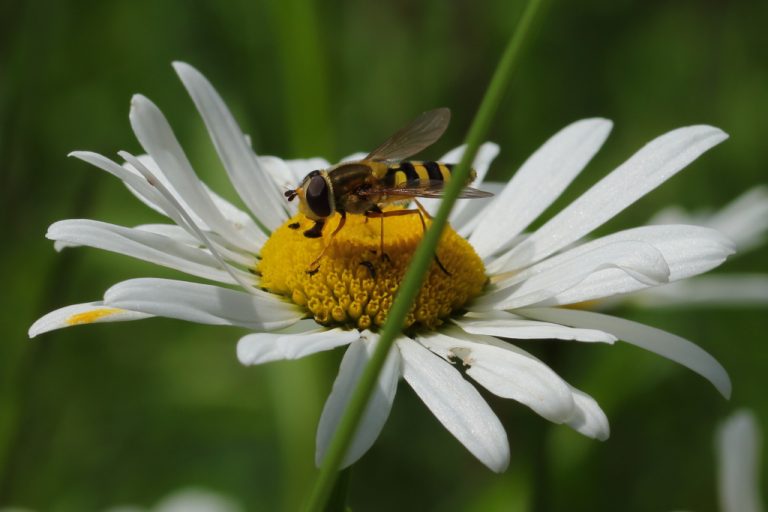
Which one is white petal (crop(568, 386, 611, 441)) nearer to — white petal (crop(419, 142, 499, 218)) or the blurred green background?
white petal (crop(419, 142, 499, 218))

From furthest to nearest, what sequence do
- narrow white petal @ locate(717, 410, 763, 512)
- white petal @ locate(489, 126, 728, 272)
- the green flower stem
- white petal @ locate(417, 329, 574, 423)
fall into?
1. white petal @ locate(489, 126, 728, 272)
2. narrow white petal @ locate(717, 410, 763, 512)
3. white petal @ locate(417, 329, 574, 423)
4. the green flower stem

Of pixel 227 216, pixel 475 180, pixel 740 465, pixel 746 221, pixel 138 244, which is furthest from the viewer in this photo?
pixel 746 221

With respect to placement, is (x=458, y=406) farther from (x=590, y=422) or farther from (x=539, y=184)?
(x=539, y=184)

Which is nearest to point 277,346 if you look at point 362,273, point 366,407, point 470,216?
point 366,407

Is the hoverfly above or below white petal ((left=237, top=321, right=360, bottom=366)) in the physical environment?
above

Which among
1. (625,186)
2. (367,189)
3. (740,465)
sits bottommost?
(740,465)

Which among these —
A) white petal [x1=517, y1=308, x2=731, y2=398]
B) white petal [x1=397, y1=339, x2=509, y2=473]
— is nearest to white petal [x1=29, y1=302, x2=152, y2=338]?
white petal [x1=397, y1=339, x2=509, y2=473]

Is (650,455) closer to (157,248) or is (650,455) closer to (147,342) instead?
(147,342)
